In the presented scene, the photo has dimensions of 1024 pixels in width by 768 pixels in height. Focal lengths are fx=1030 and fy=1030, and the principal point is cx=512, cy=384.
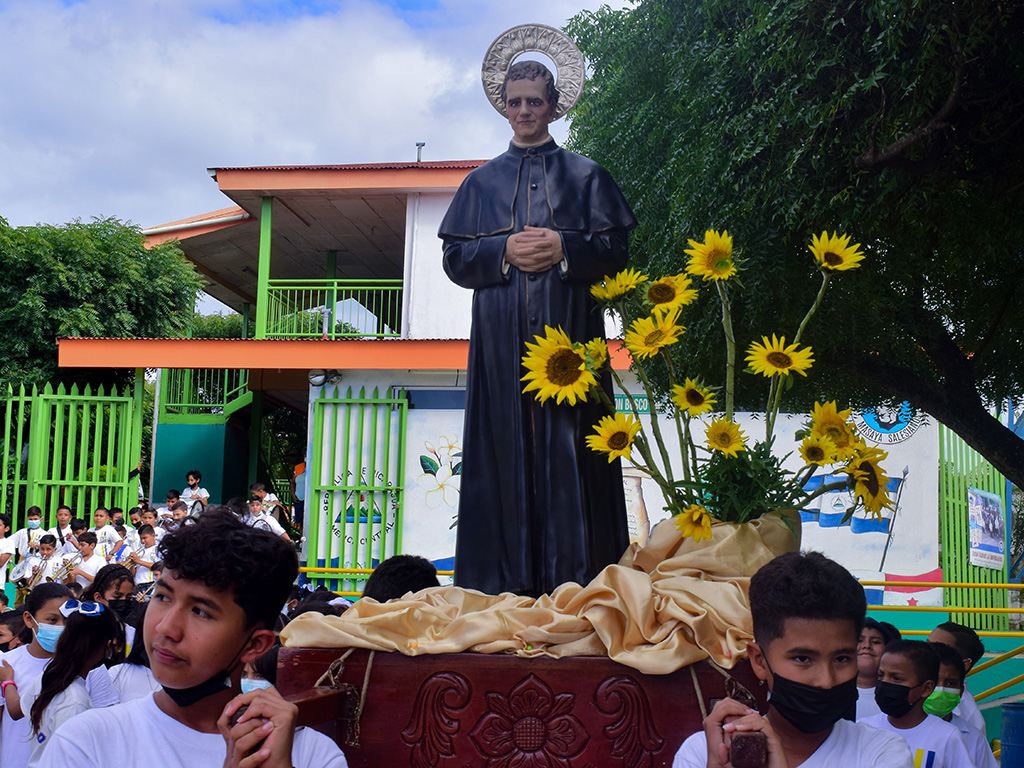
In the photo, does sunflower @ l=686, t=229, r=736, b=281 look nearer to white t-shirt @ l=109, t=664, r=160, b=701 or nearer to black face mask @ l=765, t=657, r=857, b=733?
black face mask @ l=765, t=657, r=857, b=733

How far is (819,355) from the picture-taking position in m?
7.82

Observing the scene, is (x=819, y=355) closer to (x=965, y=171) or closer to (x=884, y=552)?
(x=965, y=171)

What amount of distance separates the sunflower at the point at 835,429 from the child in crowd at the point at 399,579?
186 centimetres

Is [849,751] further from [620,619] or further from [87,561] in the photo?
[87,561]

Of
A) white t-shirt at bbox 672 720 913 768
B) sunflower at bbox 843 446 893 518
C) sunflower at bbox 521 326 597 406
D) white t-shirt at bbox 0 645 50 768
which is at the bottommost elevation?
white t-shirt at bbox 0 645 50 768

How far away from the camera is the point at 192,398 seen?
16.8m

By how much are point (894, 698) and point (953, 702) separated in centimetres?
39

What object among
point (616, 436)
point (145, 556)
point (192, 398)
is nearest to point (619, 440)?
point (616, 436)

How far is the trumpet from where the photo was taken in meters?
10.8

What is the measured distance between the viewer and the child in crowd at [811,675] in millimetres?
2281

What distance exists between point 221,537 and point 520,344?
2014 mm

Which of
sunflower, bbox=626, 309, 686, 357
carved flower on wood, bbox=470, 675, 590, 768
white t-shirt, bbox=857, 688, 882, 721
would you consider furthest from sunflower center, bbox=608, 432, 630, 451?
white t-shirt, bbox=857, 688, 882, 721

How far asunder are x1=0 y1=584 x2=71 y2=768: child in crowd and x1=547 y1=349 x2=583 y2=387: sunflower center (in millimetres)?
2724

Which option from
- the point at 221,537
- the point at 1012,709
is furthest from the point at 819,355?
the point at 221,537
